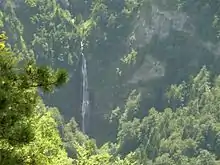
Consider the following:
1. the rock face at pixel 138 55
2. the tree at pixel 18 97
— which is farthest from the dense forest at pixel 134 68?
the tree at pixel 18 97

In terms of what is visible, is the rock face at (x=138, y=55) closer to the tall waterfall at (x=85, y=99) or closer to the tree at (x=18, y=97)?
the tall waterfall at (x=85, y=99)

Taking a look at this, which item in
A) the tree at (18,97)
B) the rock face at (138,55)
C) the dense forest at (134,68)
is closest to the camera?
the tree at (18,97)

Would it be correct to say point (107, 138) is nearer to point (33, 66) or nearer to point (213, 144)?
point (213, 144)

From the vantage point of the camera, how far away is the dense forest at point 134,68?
139500 millimetres

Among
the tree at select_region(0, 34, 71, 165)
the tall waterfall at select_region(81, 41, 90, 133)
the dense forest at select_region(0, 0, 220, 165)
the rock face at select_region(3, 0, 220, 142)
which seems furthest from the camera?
the tall waterfall at select_region(81, 41, 90, 133)

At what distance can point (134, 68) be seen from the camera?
160375 mm

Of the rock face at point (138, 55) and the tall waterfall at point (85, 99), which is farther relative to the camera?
the tall waterfall at point (85, 99)

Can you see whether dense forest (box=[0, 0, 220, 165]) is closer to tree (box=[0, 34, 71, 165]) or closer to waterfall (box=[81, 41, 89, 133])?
waterfall (box=[81, 41, 89, 133])

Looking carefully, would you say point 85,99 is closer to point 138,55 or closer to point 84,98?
point 84,98

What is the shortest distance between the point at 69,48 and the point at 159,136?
145 ft

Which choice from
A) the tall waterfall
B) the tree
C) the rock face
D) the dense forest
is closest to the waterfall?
the tall waterfall

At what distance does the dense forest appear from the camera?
13950 centimetres

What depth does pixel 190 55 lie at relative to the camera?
155 meters

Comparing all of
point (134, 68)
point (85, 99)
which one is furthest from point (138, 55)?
point (85, 99)
